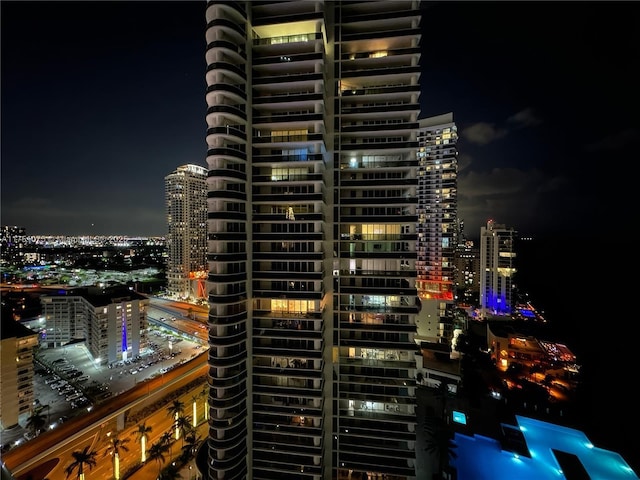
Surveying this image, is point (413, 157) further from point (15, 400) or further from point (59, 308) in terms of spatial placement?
point (59, 308)

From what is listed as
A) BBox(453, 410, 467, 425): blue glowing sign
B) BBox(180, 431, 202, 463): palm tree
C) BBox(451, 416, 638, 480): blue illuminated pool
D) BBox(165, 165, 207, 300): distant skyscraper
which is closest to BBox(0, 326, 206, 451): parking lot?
BBox(180, 431, 202, 463): palm tree

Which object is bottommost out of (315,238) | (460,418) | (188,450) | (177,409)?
(188,450)

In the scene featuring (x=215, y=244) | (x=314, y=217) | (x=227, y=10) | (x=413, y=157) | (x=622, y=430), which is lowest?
(x=622, y=430)

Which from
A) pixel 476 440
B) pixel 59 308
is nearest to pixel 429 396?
pixel 476 440

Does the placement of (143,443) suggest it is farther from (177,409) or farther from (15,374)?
(15,374)

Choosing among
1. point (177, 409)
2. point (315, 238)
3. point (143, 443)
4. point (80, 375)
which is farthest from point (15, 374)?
point (315, 238)

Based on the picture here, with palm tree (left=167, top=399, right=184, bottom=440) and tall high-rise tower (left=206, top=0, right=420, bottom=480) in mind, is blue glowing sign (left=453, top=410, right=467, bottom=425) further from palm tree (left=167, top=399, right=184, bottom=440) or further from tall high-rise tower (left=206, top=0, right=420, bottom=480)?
palm tree (left=167, top=399, right=184, bottom=440)
